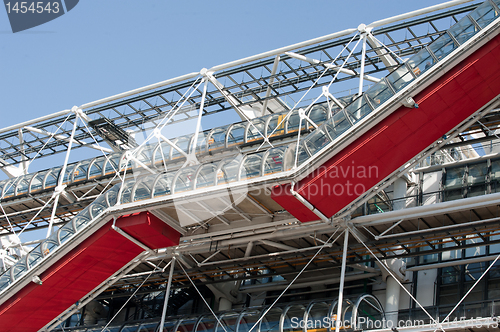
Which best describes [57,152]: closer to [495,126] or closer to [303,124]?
[303,124]

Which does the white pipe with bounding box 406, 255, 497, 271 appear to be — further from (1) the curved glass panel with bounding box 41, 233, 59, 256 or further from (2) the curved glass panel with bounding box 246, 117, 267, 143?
(1) the curved glass panel with bounding box 41, 233, 59, 256

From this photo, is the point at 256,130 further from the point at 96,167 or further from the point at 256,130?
the point at 96,167

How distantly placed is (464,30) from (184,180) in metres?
9.36

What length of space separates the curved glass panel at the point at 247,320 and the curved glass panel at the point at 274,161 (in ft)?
18.0

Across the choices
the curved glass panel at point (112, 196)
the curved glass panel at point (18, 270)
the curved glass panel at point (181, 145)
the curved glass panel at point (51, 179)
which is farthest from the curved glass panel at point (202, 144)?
the curved glass panel at point (18, 270)

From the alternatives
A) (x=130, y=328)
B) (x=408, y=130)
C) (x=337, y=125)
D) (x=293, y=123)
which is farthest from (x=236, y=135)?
(x=408, y=130)

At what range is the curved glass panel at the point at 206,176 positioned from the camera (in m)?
21.3

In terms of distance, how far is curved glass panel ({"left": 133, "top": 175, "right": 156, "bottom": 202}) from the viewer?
2208 centimetres

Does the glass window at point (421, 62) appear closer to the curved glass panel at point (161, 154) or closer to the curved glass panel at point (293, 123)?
the curved glass panel at point (293, 123)

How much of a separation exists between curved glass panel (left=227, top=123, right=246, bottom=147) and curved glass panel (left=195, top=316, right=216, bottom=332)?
21.9ft

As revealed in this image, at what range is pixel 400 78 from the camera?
1980 cm

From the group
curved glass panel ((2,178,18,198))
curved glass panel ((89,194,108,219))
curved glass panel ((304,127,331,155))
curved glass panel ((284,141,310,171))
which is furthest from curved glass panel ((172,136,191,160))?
curved glass panel ((304,127,331,155))

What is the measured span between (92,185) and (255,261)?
8.89 metres

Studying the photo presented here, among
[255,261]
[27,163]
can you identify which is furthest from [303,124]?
[27,163]
